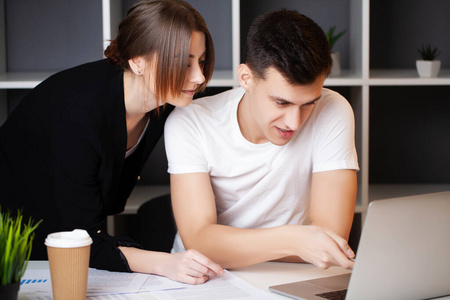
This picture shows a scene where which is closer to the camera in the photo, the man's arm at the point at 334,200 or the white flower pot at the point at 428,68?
the man's arm at the point at 334,200

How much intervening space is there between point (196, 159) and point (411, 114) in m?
1.49

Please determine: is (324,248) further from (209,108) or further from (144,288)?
(209,108)

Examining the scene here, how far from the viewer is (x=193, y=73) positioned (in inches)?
62.2

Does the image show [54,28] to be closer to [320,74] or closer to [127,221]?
[127,221]

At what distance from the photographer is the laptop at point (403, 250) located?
102cm

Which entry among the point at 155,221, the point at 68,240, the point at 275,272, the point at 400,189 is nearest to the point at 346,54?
the point at 400,189

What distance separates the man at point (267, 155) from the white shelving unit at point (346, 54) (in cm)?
65

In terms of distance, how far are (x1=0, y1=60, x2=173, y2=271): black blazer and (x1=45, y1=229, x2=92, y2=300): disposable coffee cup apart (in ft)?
0.94

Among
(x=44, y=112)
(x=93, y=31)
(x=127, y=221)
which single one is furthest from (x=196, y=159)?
(x=93, y=31)

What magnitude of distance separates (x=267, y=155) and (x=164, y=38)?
16.8 inches

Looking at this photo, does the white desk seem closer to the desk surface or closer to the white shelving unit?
the desk surface

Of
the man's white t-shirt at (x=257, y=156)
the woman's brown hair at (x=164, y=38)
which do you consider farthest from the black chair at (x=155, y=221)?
the woman's brown hair at (x=164, y=38)

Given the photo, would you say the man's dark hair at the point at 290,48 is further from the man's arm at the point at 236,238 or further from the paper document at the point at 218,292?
the paper document at the point at 218,292

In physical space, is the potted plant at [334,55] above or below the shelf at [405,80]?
above
